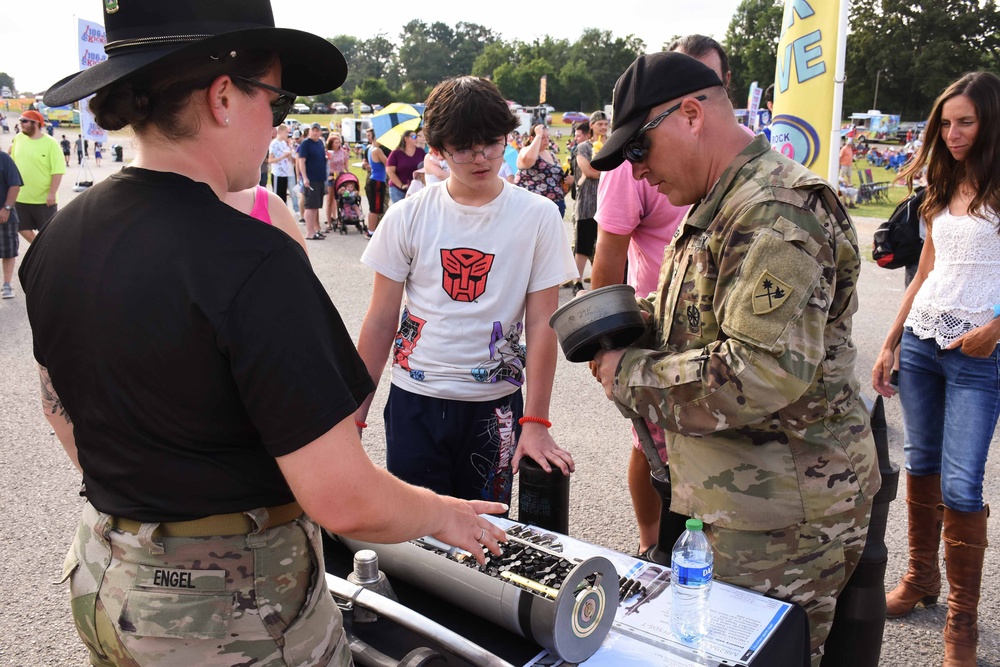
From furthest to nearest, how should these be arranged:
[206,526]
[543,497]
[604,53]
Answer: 1. [604,53]
2. [543,497]
3. [206,526]

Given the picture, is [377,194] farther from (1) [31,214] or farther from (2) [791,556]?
(2) [791,556]

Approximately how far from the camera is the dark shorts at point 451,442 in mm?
2576

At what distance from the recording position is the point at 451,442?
260 centimetres

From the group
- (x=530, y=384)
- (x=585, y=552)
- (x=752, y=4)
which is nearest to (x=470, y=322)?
(x=530, y=384)

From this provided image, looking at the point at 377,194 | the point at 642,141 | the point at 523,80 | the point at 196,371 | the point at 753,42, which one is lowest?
the point at 377,194

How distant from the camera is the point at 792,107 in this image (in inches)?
231

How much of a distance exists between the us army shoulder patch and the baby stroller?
12763 mm

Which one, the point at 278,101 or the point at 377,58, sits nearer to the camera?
the point at 278,101

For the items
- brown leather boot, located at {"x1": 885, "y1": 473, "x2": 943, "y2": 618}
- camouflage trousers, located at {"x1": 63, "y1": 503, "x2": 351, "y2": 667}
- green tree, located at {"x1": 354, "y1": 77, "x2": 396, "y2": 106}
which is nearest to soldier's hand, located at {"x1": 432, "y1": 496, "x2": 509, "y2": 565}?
camouflage trousers, located at {"x1": 63, "y1": 503, "x2": 351, "y2": 667}

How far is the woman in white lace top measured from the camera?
108 inches

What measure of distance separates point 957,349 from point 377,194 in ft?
35.9

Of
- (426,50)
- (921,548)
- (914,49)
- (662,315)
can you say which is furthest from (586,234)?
(426,50)

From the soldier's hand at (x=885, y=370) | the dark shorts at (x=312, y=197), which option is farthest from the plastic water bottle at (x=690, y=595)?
the dark shorts at (x=312, y=197)

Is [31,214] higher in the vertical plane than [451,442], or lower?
higher
